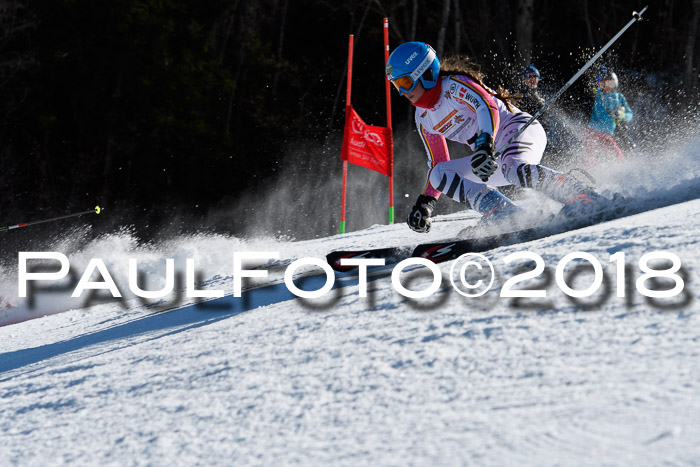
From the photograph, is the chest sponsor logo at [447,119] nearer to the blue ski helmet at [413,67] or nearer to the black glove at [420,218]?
the blue ski helmet at [413,67]

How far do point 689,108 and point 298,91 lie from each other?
10.4m

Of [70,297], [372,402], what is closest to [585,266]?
[372,402]

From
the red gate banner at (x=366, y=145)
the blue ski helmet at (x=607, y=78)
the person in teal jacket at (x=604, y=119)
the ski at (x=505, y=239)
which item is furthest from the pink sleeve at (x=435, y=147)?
the red gate banner at (x=366, y=145)

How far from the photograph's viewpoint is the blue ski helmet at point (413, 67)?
467cm

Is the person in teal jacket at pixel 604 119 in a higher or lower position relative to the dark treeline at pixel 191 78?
lower

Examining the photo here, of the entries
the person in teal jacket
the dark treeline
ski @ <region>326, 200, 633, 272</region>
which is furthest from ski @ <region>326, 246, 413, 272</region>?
the dark treeline

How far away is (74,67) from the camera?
18922 mm

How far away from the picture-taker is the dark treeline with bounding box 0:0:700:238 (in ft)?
58.9

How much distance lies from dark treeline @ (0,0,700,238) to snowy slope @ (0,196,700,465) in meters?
14.1

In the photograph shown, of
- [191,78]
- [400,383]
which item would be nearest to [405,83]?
[400,383]

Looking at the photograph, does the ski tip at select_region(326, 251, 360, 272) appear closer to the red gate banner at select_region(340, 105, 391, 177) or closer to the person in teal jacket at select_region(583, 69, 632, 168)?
the person in teal jacket at select_region(583, 69, 632, 168)

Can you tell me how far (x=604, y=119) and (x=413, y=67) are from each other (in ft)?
12.3

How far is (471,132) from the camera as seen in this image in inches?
191

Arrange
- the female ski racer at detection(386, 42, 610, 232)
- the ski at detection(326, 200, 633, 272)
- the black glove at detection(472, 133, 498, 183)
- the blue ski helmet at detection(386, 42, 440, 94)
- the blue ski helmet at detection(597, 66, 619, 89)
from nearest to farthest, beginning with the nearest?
1. the ski at detection(326, 200, 633, 272)
2. the black glove at detection(472, 133, 498, 183)
3. the female ski racer at detection(386, 42, 610, 232)
4. the blue ski helmet at detection(386, 42, 440, 94)
5. the blue ski helmet at detection(597, 66, 619, 89)
